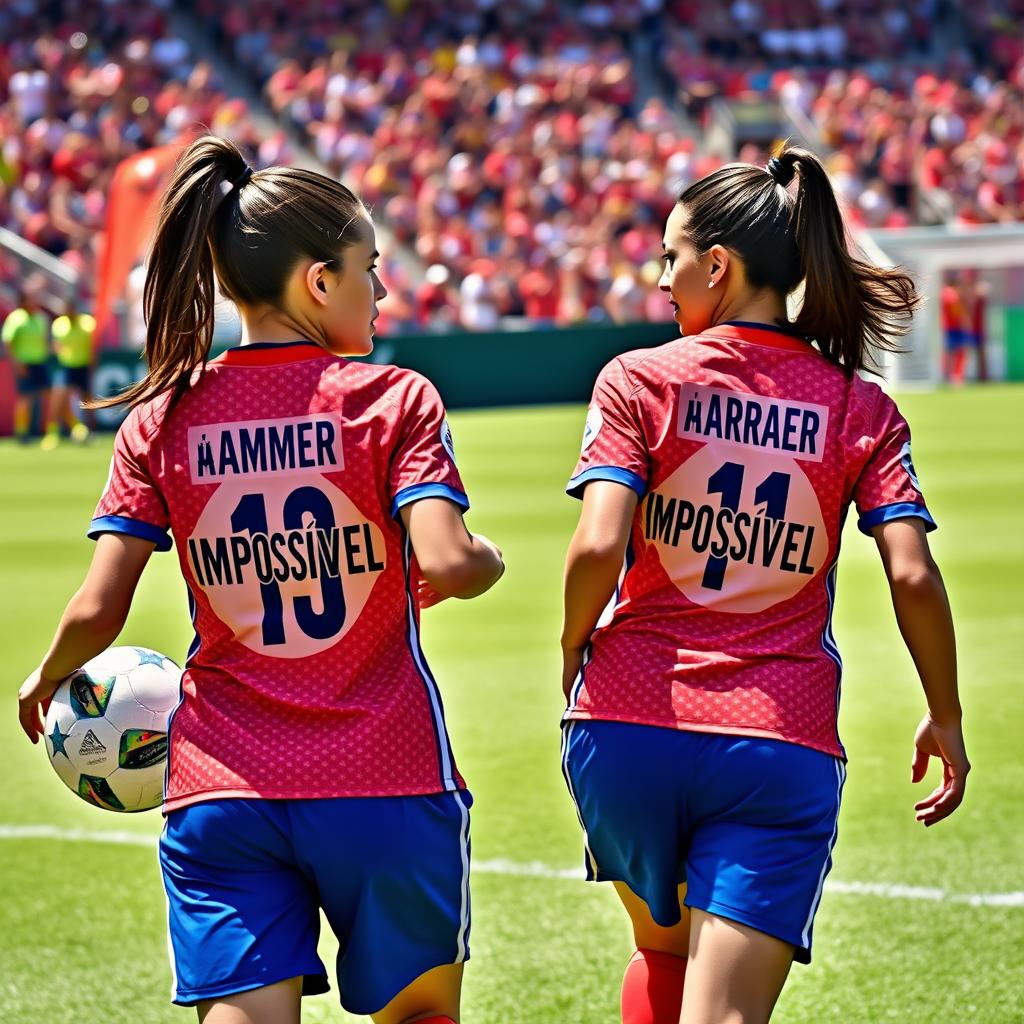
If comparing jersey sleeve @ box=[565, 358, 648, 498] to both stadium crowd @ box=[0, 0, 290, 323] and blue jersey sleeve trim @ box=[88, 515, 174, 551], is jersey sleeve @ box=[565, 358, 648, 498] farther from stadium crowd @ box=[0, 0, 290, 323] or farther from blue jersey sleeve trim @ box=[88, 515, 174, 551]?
stadium crowd @ box=[0, 0, 290, 323]

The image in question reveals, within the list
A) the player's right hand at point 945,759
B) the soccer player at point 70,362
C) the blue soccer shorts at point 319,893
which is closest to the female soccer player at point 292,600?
the blue soccer shorts at point 319,893

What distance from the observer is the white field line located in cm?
500

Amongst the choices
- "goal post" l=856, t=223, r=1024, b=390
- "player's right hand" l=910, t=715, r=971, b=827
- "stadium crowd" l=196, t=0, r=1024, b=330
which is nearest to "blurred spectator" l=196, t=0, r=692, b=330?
"stadium crowd" l=196, t=0, r=1024, b=330

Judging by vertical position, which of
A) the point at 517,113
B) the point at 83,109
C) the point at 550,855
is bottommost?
the point at 517,113

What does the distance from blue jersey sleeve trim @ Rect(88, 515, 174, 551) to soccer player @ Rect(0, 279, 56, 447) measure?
65.5ft

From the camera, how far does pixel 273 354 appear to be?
289 cm

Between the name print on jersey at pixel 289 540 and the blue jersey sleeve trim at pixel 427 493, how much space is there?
9cm

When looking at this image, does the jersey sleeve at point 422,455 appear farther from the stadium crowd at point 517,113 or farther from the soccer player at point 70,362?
the stadium crowd at point 517,113

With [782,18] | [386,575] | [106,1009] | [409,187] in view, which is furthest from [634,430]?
[782,18]

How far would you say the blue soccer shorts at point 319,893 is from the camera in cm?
274

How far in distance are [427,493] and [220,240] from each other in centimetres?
57

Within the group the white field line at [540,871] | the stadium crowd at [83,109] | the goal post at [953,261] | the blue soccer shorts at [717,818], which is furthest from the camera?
the goal post at [953,261]

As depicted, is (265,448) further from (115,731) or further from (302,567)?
(115,731)

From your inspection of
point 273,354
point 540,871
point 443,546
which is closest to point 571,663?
point 443,546
